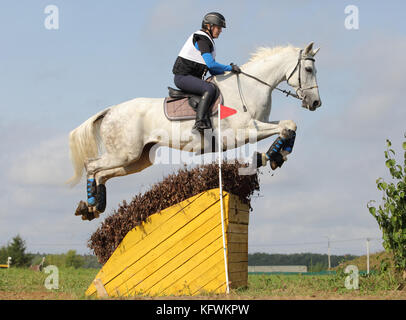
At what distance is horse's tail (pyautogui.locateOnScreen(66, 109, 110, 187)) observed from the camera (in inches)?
285

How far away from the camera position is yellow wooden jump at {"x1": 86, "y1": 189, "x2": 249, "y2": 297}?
5738 mm

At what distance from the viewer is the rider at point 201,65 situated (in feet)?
20.6

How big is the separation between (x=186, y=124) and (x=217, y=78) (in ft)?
2.55

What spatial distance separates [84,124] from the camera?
288 inches

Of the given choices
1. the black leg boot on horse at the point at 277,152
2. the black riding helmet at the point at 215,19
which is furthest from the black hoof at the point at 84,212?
the black riding helmet at the point at 215,19

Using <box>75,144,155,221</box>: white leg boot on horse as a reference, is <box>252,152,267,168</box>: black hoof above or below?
Answer: above

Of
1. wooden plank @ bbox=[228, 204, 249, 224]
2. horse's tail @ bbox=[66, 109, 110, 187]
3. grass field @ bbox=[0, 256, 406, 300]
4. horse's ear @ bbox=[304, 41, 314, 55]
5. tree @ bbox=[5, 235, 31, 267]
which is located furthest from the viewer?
tree @ bbox=[5, 235, 31, 267]

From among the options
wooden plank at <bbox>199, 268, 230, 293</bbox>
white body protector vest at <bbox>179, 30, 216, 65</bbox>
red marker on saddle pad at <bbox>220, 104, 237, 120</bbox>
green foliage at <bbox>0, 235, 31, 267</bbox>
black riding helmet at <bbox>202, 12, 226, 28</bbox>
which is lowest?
green foliage at <bbox>0, 235, 31, 267</bbox>

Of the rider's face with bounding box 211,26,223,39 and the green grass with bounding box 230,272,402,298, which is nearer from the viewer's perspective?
the green grass with bounding box 230,272,402,298

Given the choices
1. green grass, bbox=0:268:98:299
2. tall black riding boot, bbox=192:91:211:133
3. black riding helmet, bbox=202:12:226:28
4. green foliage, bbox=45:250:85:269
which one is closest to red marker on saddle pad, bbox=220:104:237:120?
tall black riding boot, bbox=192:91:211:133

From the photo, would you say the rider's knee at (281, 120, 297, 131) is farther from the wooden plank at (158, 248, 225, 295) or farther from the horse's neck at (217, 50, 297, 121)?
the wooden plank at (158, 248, 225, 295)

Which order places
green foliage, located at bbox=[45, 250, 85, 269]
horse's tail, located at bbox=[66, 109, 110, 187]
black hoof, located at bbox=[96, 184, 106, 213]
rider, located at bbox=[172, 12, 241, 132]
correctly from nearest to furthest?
1. rider, located at bbox=[172, 12, 241, 132]
2. black hoof, located at bbox=[96, 184, 106, 213]
3. horse's tail, located at bbox=[66, 109, 110, 187]
4. green foliage, located at bbox=[45, 250, 85, 269]

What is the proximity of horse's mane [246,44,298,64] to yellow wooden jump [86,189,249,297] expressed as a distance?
2164 millimetres
